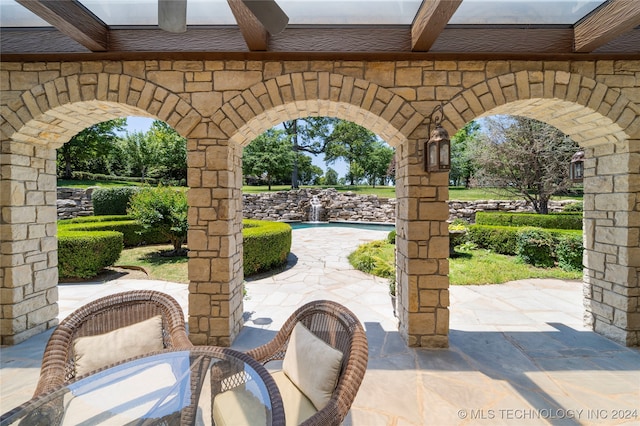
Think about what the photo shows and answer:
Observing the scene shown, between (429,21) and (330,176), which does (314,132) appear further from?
(429,21)

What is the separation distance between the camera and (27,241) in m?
3.19

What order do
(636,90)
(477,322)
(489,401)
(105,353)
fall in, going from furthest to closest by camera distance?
(477,322)
(636,90)
(489,401)
(105,353)

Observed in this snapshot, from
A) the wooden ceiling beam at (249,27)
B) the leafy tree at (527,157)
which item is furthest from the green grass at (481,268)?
the wooden ceiling beam at (249,27)

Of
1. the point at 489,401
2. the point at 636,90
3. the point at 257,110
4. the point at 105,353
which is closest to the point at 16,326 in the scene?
the point at 105,353

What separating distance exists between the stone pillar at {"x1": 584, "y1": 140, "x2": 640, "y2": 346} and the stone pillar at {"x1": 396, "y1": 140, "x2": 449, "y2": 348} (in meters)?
1.92

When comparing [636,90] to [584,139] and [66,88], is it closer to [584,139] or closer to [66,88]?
[584,139]

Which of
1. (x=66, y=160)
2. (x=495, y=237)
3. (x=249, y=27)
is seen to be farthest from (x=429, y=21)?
(x=66, y=160)

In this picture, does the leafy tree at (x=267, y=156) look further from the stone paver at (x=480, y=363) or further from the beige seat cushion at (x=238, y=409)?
the beige seat cushion at (x=238, y=409)

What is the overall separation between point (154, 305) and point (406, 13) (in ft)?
11.3

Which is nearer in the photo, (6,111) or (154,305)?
(154,305)

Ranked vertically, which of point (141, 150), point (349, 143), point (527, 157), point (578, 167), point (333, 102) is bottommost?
point (578, 167)

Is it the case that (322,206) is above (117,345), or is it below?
above

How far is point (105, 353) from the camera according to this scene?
1923mm

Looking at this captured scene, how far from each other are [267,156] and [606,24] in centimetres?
1683
